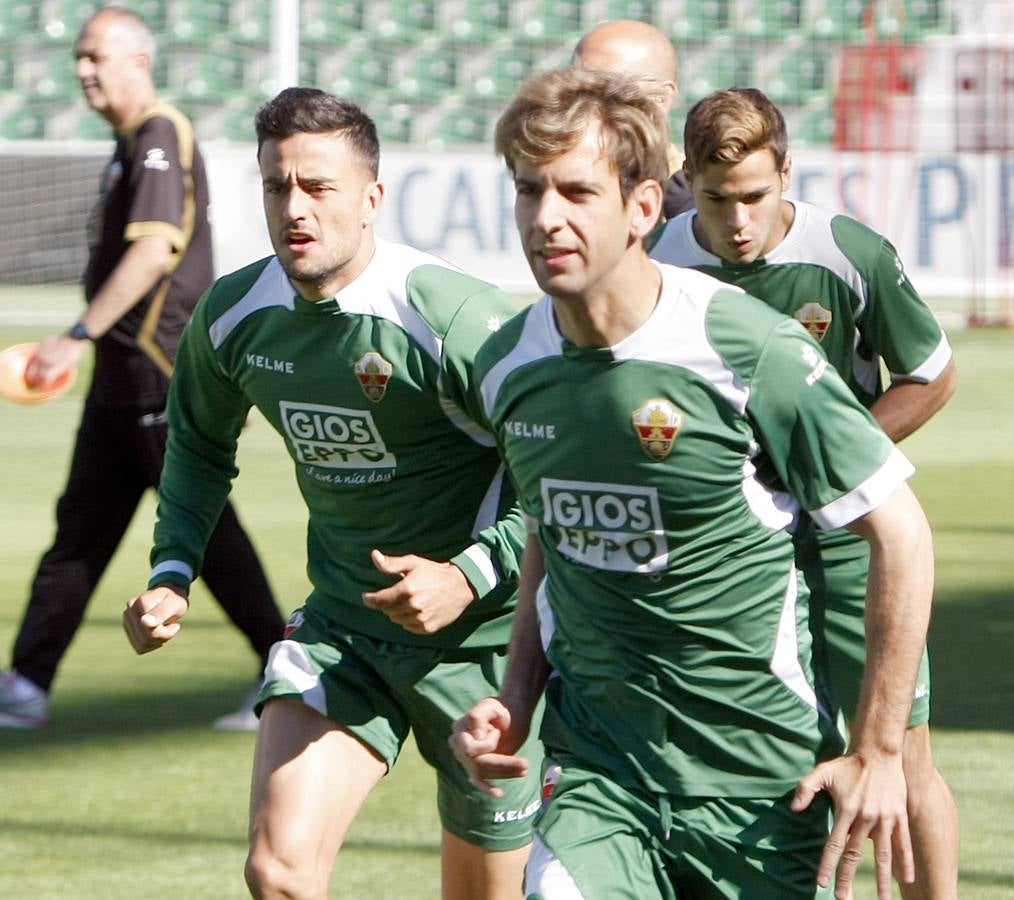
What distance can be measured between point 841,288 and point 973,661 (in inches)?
129

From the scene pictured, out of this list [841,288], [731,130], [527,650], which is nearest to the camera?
[527,650]

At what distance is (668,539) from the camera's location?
308 centimetres

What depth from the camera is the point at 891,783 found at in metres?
2.90

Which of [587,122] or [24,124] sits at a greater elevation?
[587,122]

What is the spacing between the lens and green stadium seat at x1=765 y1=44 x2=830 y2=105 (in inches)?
884

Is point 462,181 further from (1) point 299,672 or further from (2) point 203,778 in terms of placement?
(1) point 299,672

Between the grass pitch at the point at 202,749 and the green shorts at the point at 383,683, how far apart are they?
2.83 ft

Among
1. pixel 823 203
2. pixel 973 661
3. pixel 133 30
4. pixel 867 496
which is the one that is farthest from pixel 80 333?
pixel 823 203

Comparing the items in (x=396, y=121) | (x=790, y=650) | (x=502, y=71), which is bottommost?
(x=790, y=650)

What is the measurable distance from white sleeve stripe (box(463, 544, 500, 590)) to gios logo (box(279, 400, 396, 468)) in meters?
0.30

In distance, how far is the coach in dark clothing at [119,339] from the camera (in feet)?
20.6

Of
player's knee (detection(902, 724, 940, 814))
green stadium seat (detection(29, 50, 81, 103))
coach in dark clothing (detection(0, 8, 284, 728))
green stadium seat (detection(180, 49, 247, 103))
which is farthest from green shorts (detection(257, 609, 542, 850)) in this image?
green stadium seat (detection(29, 50, 81, 103))

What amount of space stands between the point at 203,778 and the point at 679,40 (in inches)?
701

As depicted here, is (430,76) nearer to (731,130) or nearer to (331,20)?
(331,20)
